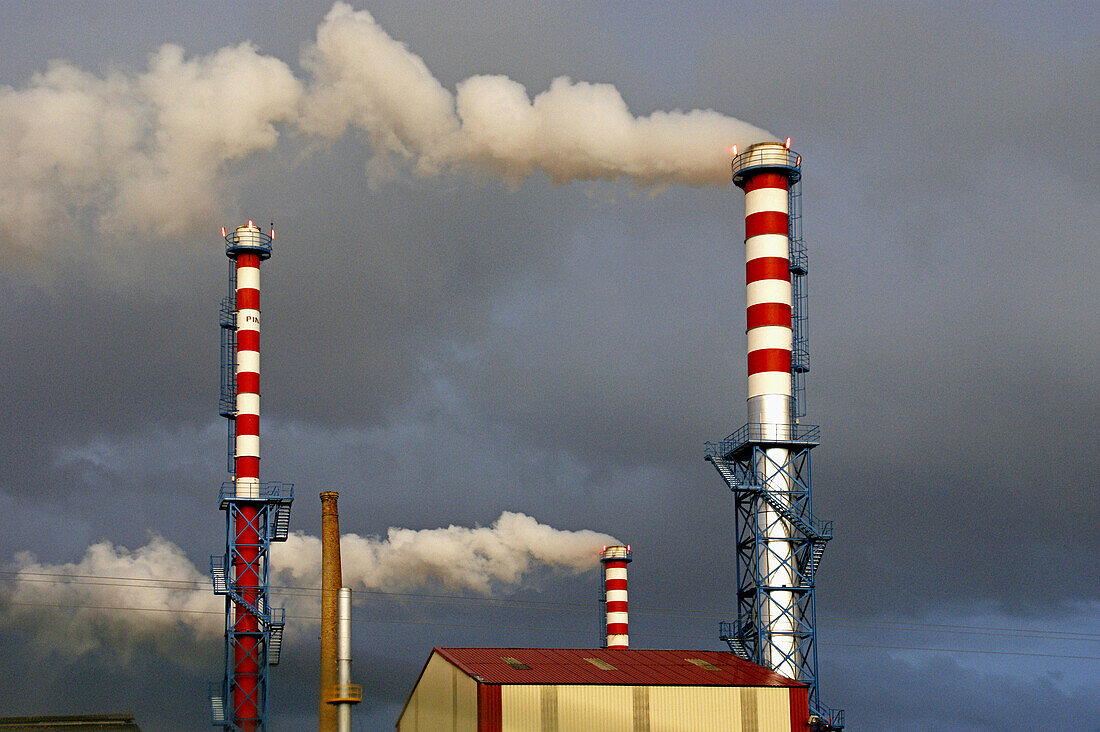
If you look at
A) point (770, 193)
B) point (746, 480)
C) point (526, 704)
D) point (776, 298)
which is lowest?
point (526, 704)

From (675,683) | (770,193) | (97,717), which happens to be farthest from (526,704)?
(770,193)

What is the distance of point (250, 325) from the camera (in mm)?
66500

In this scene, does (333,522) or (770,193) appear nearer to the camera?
(333,522)

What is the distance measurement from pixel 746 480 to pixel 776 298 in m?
6.18

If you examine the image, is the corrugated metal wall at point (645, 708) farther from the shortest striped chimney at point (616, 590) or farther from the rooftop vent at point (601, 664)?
the shortest striped chimney at point (616, 590)

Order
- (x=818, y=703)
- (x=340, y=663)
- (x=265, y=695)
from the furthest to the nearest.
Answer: (x=265, y=695) → (x=818, y=703) → (x=340, y=663)

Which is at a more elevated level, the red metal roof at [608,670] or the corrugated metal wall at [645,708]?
the red metal roof at [608,670]

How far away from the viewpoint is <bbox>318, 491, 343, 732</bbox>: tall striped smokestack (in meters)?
37.9

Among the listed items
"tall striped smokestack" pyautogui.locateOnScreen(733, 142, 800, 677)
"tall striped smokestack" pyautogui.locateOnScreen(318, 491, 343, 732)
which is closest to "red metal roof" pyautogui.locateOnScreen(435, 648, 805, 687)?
"tall striped smokestack" pyautogui.locateOnScreen(733, 142, 800, 677)

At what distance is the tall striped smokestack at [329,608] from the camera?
1494 inches

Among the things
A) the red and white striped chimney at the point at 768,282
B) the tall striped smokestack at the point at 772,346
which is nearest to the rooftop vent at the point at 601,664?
the tall striped smokestack at the point at 772,346

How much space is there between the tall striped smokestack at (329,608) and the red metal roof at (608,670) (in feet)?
24.6

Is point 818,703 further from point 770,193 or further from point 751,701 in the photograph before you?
point 770,193

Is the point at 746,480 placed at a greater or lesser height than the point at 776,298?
lesser
